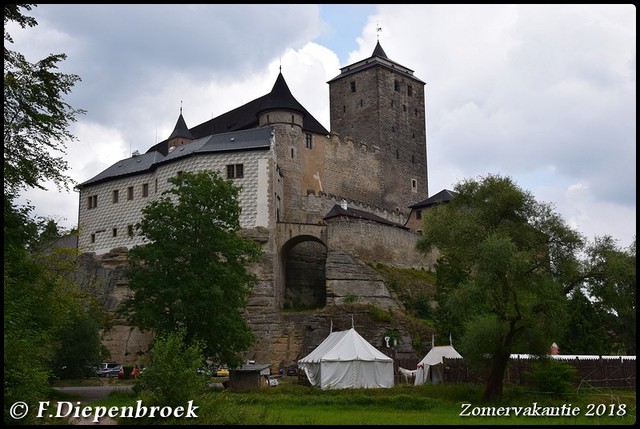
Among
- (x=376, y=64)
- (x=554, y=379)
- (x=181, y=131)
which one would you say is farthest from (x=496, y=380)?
(x=376, y=64)

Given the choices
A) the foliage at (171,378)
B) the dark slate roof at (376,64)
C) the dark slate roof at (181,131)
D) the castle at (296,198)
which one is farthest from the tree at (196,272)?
the dark slate roof at (376,64)

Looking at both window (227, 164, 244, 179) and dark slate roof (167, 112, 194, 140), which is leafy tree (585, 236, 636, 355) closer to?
window (227, 164, 244, 179)

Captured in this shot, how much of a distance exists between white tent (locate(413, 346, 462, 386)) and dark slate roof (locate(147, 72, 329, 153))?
2589 cm

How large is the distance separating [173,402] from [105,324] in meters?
29.7

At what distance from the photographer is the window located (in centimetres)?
5000

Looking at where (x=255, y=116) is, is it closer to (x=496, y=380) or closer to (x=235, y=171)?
(x=235, y=171)

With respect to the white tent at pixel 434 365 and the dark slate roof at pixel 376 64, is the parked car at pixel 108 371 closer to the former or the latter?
the white tent at pixel 434 365

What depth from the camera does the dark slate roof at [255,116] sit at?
57719 mm

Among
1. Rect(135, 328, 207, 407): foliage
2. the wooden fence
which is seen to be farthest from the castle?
Rect(135, 328, 207, 407): foliage

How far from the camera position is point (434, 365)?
120 ft

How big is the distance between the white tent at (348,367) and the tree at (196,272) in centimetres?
340

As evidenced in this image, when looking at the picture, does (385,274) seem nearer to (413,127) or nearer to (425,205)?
(425,205)

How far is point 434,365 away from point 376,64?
42568mm

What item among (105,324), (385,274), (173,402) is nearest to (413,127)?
(385,274)
